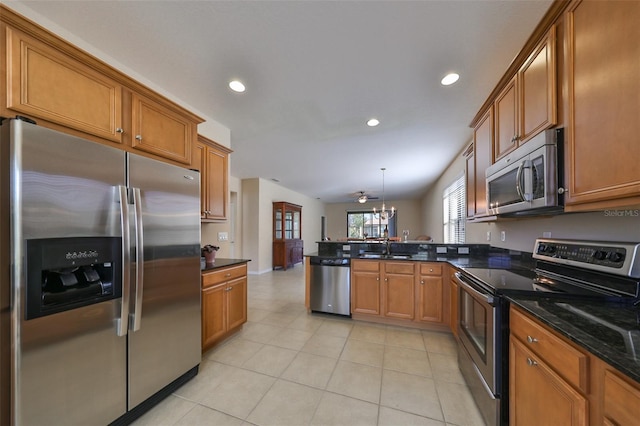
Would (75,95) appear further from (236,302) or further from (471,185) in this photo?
(471,185)

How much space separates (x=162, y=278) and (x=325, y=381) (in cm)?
154

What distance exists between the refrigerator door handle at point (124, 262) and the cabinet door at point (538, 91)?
8.55ft

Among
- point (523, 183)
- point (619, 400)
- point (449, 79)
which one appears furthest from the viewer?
point (449, 79)

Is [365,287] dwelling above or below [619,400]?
below

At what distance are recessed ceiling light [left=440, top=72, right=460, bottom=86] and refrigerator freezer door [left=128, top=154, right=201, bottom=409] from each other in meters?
2.39

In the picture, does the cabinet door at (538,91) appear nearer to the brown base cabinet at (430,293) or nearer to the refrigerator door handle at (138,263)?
the brown base cabinet at (430,293)

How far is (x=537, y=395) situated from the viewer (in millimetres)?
1052

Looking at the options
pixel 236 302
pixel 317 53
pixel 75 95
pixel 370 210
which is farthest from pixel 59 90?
pixel 370 210

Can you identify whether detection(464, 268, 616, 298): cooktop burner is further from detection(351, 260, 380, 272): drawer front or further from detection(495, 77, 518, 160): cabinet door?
detection(351, 260, 380, 272): drawer front

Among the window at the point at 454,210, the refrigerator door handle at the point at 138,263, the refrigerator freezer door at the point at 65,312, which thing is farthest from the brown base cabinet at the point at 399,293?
the refrigerator freezer door at the point at 65,312

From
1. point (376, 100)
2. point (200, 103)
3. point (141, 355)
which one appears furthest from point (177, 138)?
point (376, 100)

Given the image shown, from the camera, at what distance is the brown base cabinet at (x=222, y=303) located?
7.42 feet

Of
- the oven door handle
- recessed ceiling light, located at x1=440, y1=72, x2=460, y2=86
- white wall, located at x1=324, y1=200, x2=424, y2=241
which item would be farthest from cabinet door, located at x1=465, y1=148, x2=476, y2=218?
white wall, located at x1=324, y1=200, x2=424, y2=241

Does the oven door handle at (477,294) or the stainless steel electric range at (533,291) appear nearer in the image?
the stainless steel electric range at (533,291)
